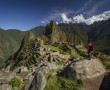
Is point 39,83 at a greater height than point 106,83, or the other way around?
point 106,83

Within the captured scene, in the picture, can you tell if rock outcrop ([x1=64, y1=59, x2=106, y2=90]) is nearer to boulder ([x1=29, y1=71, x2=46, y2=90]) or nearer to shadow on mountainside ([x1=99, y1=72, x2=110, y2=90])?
shadow on mountainside ([x1=99, y1=72, x2=110, y2=90])

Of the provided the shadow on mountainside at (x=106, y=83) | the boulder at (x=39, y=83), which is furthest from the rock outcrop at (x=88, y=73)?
the boulder at (x=39, y=83)

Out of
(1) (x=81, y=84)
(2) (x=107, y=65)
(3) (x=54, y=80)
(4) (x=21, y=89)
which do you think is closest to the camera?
(1) (x=81, y=84)

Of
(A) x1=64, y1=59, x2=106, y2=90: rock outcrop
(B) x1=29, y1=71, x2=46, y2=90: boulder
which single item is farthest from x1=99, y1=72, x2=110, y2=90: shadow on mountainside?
(B) x1=29, y1=71, x2=46, y2=90: boulder

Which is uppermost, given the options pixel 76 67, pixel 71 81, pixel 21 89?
pixel 76 67

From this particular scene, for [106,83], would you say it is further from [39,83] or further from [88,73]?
[39,83]

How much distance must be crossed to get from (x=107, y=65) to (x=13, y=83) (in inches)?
Result: 728

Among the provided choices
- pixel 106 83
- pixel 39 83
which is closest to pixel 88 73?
pixel 106 83

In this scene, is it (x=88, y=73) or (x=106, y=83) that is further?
(x=88, y=73)

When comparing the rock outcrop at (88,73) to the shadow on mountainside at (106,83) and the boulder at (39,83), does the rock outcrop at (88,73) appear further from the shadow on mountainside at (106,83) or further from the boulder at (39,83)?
the boulder at (39,83)

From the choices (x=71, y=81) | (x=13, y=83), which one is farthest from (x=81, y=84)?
(x=13, y=83)

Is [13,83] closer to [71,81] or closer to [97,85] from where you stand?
[71,81]

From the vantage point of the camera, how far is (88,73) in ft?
102

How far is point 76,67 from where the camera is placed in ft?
105
